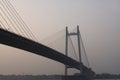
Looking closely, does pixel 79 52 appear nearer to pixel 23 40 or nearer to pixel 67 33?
pixel 67 33

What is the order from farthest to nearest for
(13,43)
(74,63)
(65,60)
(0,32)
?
(74,63), (65,60), (13,43), (0,32)

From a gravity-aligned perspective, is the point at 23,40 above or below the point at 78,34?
below

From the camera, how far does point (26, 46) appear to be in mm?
23250

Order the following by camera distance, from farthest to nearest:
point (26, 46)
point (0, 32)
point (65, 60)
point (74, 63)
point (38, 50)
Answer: point (74, 63) < point (65, 60) < point (38, 50) < point (26, 46) < point (0, 32)

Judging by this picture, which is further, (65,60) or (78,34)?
(78,34)

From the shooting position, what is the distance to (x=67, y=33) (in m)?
38.0

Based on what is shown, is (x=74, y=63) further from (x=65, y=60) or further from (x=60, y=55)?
(x=60, y=55)

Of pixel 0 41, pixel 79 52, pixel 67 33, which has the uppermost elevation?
pixel 67 33

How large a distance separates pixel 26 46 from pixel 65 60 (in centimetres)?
947

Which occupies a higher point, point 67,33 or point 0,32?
point 67,33

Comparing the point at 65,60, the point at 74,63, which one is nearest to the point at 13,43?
the point at 65,60

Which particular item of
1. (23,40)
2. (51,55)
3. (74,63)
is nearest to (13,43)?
(23,40)

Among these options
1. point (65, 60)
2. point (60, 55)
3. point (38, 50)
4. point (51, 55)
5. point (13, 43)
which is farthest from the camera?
point (65, 60)

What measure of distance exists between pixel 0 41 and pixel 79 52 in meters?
16.2
